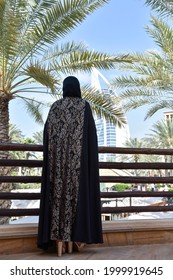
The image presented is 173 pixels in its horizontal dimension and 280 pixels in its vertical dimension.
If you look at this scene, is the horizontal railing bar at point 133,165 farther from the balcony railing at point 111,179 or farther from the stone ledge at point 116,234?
the stone ledge at point 116,234

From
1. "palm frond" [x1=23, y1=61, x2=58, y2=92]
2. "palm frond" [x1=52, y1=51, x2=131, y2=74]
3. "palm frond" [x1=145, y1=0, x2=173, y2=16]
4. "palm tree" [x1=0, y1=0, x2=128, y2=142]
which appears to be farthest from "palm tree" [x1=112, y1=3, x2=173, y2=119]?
"palm frond" [x1=23, y1=61, x2=58, y2=92]

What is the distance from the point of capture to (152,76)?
306 inches

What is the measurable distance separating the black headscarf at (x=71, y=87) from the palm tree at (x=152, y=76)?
213 inches

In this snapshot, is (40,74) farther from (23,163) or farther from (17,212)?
(17,212)

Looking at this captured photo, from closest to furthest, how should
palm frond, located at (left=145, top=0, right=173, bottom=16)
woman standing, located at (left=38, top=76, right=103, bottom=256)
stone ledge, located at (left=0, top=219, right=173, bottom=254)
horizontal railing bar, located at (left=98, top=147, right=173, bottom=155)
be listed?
woman standing, located at (left=38, top=76, right=103, bottom=256) → stone ledge, located at (left=0, top=219, right=173, bottom=254) → horizontal railing bar, located at (left=98, top=147, right=173, bottom=155) → palm frond, located at (left=145, top=0, right=173, bottom=16)

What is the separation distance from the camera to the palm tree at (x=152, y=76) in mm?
7546

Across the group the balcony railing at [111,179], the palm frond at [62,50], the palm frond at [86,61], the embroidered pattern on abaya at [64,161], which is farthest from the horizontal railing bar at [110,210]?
the palm frond at [62,50]

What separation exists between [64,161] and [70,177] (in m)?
0.12

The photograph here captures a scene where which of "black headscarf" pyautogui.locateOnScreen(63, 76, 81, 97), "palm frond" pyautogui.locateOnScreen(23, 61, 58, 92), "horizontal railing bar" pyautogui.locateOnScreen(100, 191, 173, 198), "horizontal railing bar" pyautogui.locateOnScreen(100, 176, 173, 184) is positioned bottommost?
"horizontal railing bar" pyautogui.locateOnScreen(100, 191, 173, 198)

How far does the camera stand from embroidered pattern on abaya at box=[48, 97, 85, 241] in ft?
7.74

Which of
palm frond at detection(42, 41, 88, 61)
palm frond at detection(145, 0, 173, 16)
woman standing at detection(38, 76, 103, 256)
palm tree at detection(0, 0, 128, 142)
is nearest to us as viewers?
woman standing at detection(38, 76, 103, 256)

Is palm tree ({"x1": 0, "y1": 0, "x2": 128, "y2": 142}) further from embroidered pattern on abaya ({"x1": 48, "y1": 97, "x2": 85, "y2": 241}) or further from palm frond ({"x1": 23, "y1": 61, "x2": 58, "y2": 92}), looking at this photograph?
embroidered pattern on abaya ({"x1": 48, "y1": 97, "x2": 85, "y2": 241})

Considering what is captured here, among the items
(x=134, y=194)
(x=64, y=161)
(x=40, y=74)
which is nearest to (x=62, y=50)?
A: (x=40, y=74)
